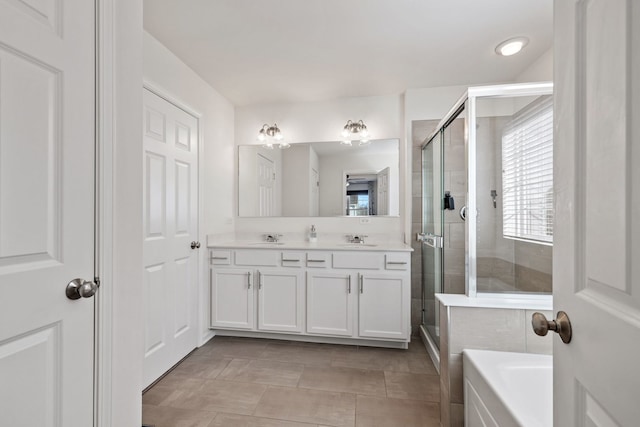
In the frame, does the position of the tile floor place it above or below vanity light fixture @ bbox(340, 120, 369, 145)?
below

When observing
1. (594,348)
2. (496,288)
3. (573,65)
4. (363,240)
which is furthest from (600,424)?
(363,240)

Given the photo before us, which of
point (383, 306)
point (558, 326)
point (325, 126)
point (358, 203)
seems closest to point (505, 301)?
point (558, 326)

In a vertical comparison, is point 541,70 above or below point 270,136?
above

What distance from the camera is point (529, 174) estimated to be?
69.5 inches

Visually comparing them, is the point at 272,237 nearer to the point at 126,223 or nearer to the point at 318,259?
the point at 318,259

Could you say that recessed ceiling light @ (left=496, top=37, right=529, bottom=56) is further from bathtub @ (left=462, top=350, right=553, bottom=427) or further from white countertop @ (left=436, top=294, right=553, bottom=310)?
bathtub @ (left=462, top=350, right=553, bottom=427)

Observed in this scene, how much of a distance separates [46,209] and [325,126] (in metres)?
2.61

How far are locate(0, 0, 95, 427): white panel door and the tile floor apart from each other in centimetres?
96

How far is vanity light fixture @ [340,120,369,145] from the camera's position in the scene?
117 inches

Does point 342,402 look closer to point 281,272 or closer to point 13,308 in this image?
point 281,272

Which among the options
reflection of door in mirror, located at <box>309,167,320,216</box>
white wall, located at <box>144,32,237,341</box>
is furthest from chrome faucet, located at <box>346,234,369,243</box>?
white wall, located at <box>144,32,237,341</box>

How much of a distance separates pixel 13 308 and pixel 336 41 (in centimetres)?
221

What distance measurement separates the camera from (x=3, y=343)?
0.75m

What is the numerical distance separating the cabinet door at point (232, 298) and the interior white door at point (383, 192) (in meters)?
1.48
